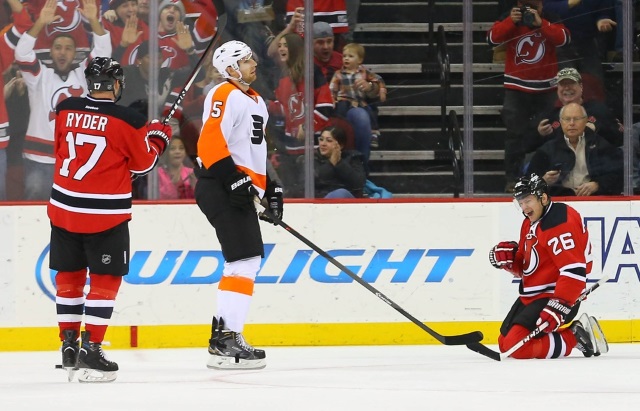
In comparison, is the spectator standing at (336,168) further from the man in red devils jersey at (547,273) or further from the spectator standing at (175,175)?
the man in red devils jersey at (547,273)

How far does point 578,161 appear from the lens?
713cm

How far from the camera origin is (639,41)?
7.15 meters

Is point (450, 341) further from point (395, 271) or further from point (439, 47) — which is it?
point (439, 47)

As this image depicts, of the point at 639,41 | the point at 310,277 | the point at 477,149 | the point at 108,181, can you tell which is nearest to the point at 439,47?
the point at 477,149

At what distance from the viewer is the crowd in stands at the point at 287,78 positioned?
6867 millimetres

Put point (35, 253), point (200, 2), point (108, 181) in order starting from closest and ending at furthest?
point (108, 181), point (35, 253), point (200, 2)

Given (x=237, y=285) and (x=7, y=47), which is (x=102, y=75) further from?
(x=7, y=47)

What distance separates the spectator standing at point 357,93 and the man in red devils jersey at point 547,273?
4.47 ft

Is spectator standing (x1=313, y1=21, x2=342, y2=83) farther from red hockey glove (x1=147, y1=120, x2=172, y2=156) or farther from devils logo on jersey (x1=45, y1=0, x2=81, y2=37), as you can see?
red hockey glove (x1=147, y1=120, x2=172, y2=156)

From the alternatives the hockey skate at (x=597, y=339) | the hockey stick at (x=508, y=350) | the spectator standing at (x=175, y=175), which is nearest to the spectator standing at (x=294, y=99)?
the spectator standing at (x=175, y=175)

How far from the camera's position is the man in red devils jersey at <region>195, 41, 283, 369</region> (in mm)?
5426

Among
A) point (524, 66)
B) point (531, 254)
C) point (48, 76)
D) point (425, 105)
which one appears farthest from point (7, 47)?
point (531, 254)

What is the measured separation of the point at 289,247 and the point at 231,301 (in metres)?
1.32

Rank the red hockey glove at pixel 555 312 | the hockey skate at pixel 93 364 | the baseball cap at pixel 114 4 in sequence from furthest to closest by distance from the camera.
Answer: the baseball cap at pixel 114 4, the red hockey glove at pixel 555 312, the hockey skate at pixel 93 364
